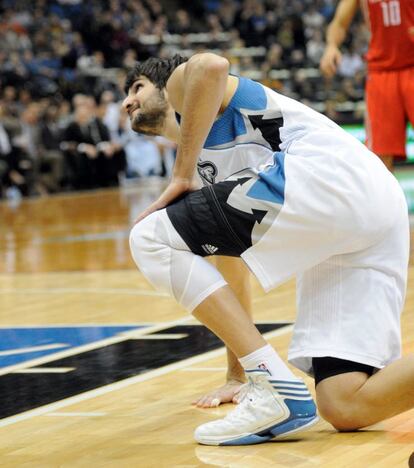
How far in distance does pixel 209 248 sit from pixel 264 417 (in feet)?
1.74

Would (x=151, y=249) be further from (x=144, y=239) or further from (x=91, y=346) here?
(x=91, y=346)

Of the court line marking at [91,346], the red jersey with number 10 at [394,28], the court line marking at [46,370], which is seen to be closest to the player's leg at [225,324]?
the court line marking at [46,370]

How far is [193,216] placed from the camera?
3.32 meters

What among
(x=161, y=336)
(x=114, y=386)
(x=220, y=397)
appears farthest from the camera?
(x=161, y=336)

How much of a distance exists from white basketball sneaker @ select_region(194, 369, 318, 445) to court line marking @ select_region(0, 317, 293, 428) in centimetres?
75

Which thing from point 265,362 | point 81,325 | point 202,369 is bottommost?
point 81,325

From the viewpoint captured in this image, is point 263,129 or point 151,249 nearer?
point 151,249

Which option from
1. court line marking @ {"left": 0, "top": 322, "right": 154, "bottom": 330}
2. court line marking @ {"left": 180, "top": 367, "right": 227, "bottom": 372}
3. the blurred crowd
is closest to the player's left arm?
court line marking @ {"left": 180, "top": 367, "right": 227, "bottom": 372}

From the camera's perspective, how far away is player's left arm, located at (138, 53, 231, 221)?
3383mm

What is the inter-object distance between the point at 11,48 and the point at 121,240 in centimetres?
1051

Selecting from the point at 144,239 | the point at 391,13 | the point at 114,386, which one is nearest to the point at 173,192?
the point at 144,239

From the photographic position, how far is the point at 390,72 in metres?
6.23

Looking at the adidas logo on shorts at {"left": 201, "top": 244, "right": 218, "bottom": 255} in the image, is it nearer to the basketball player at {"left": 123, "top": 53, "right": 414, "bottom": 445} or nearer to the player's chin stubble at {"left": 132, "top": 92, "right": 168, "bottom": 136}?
the basketball player at {"left": 123, "top": 53, "right": 414, "bottom": 445}

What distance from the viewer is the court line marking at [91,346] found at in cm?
471
